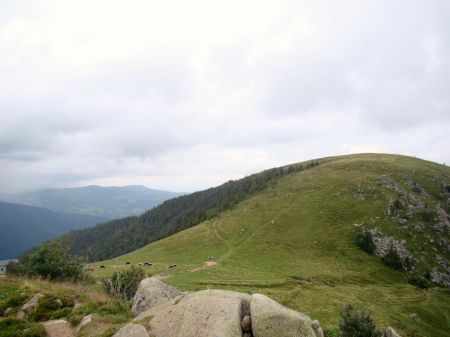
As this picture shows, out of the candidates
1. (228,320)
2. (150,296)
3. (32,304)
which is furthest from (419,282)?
(32,304)

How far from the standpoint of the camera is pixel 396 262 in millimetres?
100250

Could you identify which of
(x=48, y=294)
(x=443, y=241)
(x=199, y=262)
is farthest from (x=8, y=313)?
(x=443, y=241)

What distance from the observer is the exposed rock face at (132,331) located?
16.1m

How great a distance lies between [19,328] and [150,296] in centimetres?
724

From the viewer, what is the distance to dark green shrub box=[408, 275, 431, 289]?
91.3 m

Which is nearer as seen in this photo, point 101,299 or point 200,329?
point 200,329

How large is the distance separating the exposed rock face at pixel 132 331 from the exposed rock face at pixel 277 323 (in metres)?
5.34

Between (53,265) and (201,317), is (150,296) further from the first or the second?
(53,265)

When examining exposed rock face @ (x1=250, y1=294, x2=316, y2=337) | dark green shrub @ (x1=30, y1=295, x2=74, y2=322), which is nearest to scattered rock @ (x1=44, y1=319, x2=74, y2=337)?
dark green shrub @ (x1=30, y1=295, x2=74, y2=322)

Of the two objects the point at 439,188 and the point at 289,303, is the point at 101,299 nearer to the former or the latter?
the point at 289,303

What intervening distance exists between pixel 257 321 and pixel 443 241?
123096 mm

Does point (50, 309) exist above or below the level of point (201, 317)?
below

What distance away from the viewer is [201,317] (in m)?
16.2

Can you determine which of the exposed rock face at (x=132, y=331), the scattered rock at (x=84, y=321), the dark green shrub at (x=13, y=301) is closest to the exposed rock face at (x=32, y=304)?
the dark green shrub at (x=13, y=301)
